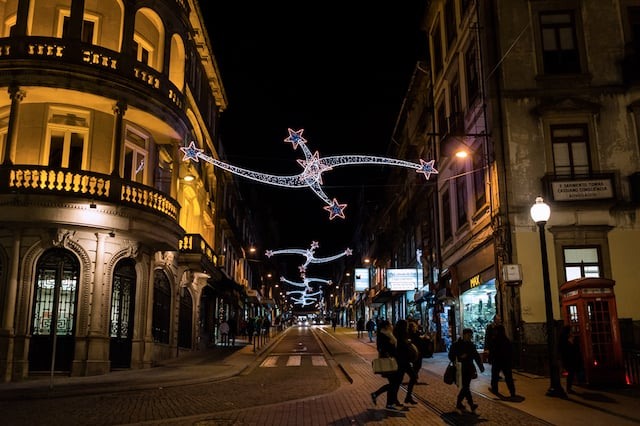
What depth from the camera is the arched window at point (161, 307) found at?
23059 millimetres

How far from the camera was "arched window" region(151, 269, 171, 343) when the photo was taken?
75.7ft

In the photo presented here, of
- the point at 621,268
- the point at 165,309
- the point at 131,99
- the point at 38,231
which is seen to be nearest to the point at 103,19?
the point at 131,99

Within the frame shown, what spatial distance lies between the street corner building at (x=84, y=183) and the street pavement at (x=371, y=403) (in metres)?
1.61

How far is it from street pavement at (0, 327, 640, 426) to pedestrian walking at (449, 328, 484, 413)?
0.28 metres

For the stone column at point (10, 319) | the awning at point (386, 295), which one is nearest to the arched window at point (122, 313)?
the stone column at point (10, 319)

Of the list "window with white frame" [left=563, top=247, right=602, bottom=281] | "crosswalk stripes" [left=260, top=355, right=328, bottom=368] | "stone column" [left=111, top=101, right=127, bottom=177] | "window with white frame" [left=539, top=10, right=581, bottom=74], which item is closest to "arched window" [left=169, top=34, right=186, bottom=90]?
"stone column" [left=111, top=101, right=127, bottom=177]

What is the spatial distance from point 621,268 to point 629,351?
4626mm

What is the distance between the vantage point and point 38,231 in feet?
60.5

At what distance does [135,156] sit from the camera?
21906 mm

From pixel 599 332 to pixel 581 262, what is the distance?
4.94 meters

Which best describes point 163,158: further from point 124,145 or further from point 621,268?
point 621,268

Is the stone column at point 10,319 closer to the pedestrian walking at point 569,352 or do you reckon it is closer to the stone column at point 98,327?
the stone column at point 98,327

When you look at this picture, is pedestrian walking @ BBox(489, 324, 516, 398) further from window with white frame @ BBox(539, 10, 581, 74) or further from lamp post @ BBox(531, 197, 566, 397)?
window with white frame @ BBox(539, 10, 581, 74)

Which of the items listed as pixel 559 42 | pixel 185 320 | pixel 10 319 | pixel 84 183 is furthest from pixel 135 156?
pixel 559 42
